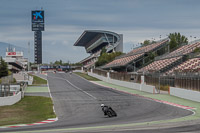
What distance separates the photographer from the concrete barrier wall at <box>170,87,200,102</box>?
34906 mm

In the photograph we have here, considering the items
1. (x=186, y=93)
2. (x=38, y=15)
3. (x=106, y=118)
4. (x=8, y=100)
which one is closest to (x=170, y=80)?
(x=186, y=93)

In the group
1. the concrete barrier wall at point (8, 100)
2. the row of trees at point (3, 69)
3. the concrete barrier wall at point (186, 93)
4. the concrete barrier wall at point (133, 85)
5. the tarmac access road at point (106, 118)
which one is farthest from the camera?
the row of trees at point (3, 69)

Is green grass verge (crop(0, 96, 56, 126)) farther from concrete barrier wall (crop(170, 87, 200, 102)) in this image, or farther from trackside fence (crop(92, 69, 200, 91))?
trackside fence (crop(92, 69, 200, 91))

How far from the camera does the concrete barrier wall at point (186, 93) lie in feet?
115

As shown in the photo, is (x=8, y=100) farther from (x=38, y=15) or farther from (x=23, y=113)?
(x=38, y=15)

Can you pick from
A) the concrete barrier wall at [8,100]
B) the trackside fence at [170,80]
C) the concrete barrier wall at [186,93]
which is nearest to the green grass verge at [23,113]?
the concrete barrier wall at [8,100]

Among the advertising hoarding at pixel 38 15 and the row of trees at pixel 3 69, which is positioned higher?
the advertising hoarding at pixel 38 15

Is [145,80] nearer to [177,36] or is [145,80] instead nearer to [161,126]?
[161,126]

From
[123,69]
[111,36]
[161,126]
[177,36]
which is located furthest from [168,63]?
[111,36]

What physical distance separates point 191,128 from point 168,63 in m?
52.6

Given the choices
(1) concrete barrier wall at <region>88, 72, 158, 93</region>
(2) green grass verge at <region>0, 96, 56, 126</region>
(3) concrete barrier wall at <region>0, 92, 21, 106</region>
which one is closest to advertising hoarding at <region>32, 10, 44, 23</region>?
(1) concrete barrier wall at <region>88, 72, 158, 93</region>

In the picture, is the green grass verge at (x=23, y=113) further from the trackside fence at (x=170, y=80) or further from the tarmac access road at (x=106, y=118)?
the trackside fence at (x=170, y=80)

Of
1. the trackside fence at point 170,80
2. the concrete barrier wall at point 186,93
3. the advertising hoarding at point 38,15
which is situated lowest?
the concrete barrier wall at point 186,93

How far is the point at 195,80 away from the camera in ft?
118
